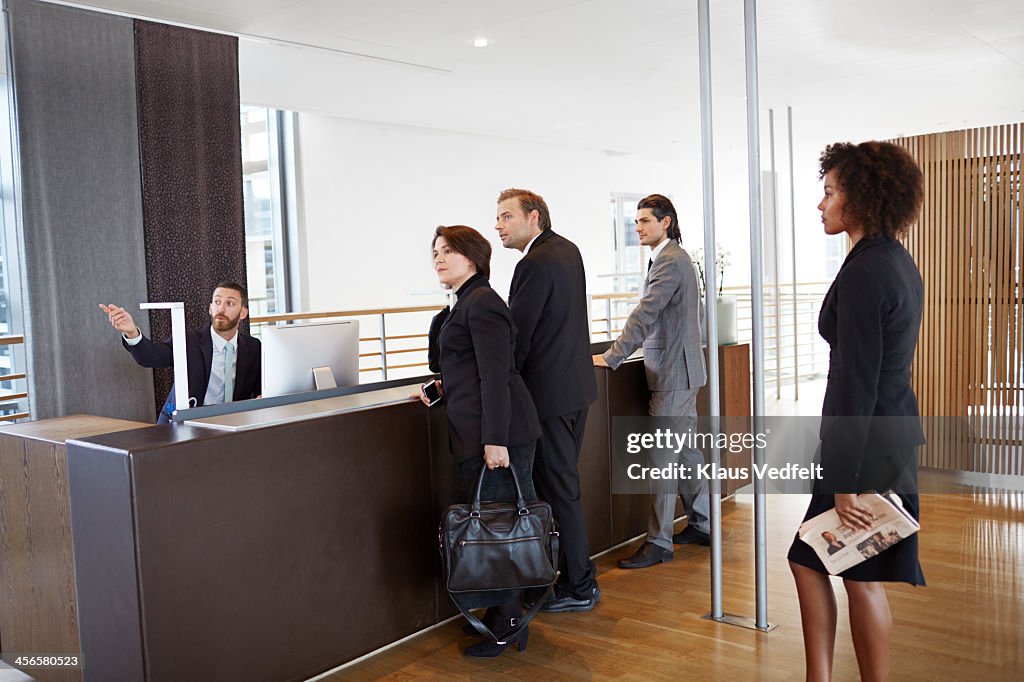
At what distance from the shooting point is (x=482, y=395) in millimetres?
2891

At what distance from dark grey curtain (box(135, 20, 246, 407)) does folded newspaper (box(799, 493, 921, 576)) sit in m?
3.58

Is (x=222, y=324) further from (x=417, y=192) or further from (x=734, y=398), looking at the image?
(x=417, y=192)

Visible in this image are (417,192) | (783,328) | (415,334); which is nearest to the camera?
(415,334)

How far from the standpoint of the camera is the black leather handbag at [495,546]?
9.43 feet

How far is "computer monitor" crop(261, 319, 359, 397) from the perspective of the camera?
3.13 m

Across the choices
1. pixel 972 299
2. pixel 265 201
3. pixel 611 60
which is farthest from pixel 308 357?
pixel 265 201

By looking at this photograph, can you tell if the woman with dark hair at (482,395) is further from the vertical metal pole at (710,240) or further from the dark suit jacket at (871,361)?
the dark suit jacket at (871,361)

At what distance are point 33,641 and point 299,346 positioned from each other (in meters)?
1.27

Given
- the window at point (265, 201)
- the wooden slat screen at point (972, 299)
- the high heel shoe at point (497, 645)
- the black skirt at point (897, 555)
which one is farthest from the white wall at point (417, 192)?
the black skirt at point (897, 555)

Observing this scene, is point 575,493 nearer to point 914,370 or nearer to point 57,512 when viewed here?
point 57,512

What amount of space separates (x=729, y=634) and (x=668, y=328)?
4.56ft

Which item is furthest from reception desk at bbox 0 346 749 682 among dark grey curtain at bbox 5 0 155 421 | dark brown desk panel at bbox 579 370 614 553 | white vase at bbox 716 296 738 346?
white vase at bbox 716 296 738 346

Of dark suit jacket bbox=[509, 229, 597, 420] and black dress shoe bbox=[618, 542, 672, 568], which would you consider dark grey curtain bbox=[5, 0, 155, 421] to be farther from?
black dress shoe bbox=[618, 542, 672, 568]

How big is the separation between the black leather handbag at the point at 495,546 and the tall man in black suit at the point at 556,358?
409 millimetres
